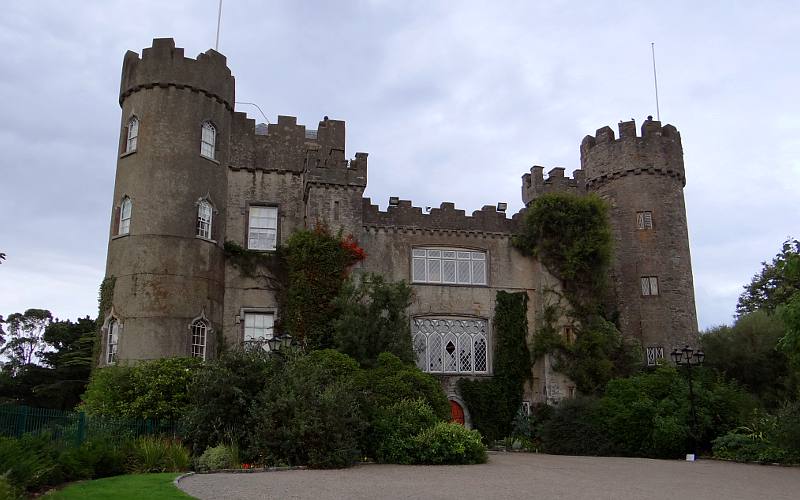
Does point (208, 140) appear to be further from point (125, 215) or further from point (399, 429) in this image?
point (399, 429)

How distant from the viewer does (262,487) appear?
13.0 meters

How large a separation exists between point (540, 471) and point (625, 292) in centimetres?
1537

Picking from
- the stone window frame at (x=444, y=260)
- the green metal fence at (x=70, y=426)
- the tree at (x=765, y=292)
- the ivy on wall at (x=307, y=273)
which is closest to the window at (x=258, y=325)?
the ivy on wall at (x=307, y=273)

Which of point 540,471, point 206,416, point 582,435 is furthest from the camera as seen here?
point 582,435

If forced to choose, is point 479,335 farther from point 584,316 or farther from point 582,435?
point 582,435

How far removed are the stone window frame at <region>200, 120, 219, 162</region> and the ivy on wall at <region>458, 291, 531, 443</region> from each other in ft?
42.8

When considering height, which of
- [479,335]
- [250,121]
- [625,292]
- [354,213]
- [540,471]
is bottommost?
[540,471]

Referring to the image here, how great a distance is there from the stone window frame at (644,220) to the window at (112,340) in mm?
21929

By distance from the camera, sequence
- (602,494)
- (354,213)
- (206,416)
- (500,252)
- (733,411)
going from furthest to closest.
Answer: (500,252)
(354,213)
(733,411)
(206,416)
(602,494)

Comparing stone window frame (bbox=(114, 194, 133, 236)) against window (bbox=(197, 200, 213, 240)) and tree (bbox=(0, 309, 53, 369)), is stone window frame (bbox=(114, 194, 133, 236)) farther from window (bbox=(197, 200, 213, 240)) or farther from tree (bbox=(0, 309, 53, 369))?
tree (bbox=(0, 309, 53, 369))

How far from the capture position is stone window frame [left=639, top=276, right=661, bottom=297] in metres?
29.8

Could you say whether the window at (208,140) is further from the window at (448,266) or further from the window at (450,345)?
the window at (450,345)

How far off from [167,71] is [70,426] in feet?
47.8

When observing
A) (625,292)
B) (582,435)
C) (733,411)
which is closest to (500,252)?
(625,292)
